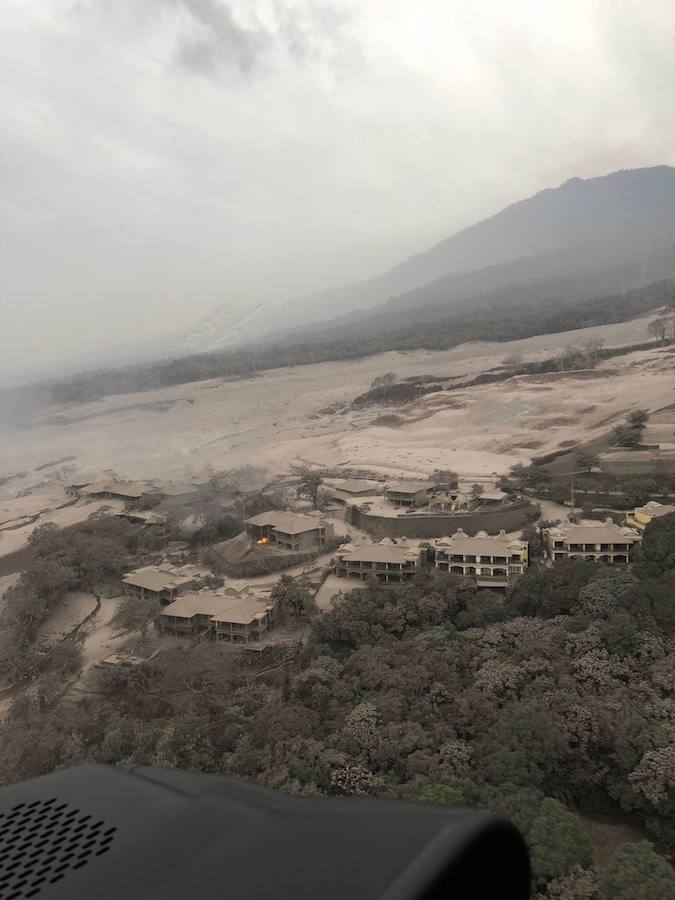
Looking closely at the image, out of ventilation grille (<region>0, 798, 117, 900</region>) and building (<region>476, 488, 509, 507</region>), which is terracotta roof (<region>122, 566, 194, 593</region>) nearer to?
building (<region>476, 488, 509, 507</region>)

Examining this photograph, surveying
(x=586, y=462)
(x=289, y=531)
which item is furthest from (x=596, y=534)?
(x=289, y=531)

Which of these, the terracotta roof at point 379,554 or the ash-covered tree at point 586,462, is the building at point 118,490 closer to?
the terracotta roof at point 379,554

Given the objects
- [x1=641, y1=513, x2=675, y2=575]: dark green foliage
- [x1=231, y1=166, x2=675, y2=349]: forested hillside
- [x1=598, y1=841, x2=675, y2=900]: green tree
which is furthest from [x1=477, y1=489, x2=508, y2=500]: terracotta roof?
[x1=231, y1=166, x2=675, y2=349]: forested hillside

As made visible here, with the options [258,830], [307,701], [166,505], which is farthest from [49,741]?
[166,505]

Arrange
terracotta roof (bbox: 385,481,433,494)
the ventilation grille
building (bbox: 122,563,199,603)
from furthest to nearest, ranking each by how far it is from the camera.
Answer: terracotta roof (bbox: 385,481,433,494), building (bbox: 122,563,199,603), the ventilation grille

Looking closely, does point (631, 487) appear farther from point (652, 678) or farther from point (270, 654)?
point (270, 654)

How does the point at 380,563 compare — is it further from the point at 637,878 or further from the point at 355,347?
the point at 355,347

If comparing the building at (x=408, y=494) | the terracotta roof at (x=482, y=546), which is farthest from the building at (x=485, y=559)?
the building at (x=408, y=494)
